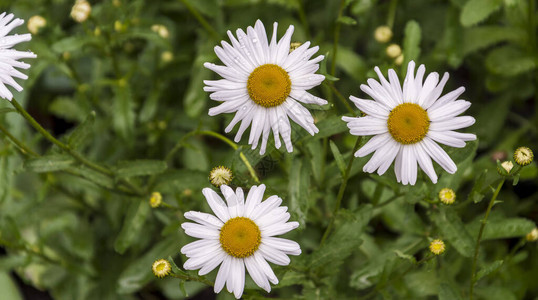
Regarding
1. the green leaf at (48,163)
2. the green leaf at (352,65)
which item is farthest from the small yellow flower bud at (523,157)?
the green leaf at (48,163)

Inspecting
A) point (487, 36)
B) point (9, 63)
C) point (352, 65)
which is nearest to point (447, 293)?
point (352, 65)

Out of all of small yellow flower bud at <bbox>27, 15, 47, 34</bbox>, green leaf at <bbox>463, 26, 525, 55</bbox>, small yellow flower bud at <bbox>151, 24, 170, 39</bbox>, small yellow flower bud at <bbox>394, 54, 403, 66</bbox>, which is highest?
green leaf at <bbox>463, 26, 525, 55</bbox>

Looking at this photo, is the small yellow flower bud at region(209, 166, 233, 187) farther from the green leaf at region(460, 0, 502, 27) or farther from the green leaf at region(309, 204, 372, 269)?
the green leaf at region(460, 0, 502, 27)

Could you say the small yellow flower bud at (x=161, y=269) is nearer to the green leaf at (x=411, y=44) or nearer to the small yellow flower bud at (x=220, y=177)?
the small yellow flower bud at (x=220, y=177)

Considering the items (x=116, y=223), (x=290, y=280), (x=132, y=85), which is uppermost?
(x=132, y=85)

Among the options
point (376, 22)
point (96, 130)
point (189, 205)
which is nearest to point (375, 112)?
point (189, 205)

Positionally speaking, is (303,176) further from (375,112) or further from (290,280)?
(375,112)

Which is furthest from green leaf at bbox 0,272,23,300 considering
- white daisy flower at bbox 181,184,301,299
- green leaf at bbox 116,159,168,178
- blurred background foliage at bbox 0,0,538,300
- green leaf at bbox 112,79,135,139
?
white daisy flower at bbox 181,184,301,299
